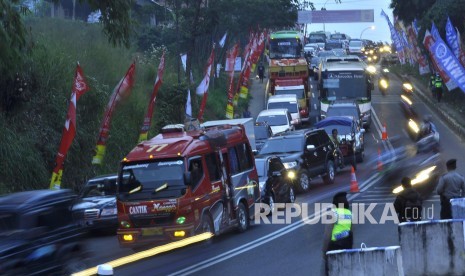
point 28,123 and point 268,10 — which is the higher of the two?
point 268,10

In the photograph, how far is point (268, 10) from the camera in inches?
2857

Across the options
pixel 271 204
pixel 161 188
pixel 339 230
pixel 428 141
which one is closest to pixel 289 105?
pixel 428 141

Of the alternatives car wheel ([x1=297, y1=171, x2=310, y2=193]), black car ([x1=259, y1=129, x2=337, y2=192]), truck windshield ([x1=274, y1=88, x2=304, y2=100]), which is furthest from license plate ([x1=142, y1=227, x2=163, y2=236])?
truck windshield ([x1=274, y1=88, x2=304, y2=100])

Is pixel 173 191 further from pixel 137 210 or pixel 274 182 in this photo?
pixel 274 182

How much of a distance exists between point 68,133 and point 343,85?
26.1 metres

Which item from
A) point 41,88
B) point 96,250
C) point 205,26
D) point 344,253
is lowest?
point 96,250

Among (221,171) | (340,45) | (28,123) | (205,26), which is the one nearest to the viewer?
(221,171)

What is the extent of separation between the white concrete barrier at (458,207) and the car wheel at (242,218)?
250 inches

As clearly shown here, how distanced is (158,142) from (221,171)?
1577 mm

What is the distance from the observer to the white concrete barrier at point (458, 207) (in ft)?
49.1

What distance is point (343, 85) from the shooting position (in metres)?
47.6

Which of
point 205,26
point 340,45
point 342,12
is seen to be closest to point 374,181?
point 205,26

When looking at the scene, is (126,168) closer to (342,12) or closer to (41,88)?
(41,88)

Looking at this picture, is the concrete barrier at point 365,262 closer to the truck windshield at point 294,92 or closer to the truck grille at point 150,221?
the truck grille at point 150,221
